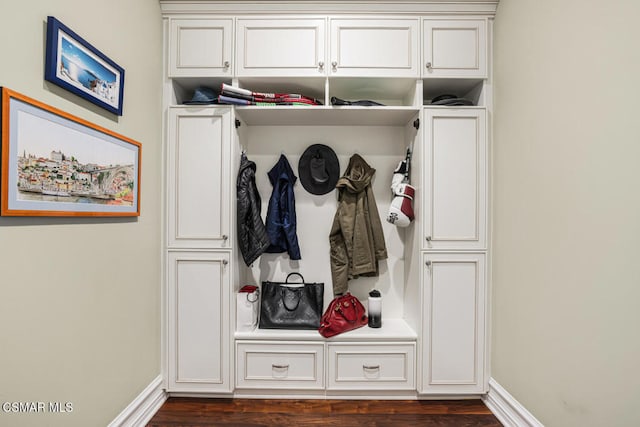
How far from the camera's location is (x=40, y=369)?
4.06 feet

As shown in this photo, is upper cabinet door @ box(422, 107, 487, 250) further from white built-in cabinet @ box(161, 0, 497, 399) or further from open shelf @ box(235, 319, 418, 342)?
open shelf @ box(235, 319, 418, 342)

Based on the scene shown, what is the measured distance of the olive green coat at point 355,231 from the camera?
2297 mm

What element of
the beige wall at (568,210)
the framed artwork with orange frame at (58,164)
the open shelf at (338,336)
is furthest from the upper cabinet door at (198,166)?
the beige wall at (568,210)

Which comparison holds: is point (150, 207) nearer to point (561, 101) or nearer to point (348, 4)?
point (348, 4)

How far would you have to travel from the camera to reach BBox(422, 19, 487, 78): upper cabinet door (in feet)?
6.78

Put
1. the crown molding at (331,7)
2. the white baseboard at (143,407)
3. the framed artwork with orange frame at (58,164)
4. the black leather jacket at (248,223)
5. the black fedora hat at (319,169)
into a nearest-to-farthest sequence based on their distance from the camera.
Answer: the framed artwork with orange frame at (58,164)
the white baseboard at (143,407)
the crown molding at (331,7)
the black leather jacket at (248,223)
the black fedora hat at (319,169)

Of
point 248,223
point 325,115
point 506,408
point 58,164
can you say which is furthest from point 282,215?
point 506,408

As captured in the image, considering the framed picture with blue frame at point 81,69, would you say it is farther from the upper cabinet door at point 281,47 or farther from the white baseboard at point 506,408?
the white baseboard at point 506,408

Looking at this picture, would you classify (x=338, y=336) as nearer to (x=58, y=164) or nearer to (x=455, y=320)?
(x=455, y=320)

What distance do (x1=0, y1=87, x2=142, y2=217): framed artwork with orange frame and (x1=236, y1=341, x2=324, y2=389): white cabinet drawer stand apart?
1187 millimetres

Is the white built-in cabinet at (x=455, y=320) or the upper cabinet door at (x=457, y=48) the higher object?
the upper cabinet door at (x=457, y=48)

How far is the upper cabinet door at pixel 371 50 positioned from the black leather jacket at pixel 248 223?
2.97ft

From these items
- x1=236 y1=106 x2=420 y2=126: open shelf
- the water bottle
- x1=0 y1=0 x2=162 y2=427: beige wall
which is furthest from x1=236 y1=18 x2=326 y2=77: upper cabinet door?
the water bottle

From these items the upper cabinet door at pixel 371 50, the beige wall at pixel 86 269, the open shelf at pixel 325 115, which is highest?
the upper cabinet door at pixel 371 50
